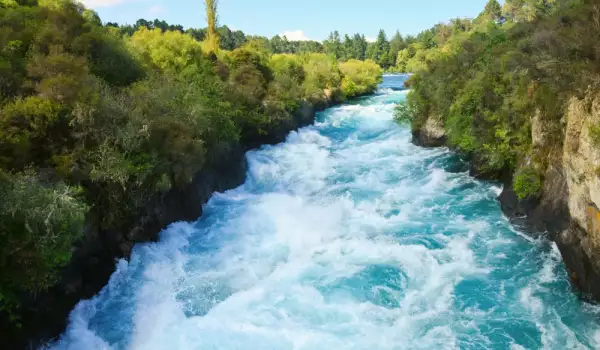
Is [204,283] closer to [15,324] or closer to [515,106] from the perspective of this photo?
[15,324]

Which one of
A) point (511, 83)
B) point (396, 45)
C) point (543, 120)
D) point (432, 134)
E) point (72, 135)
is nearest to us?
point (72, 135)

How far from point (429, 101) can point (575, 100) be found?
1549 centimetres

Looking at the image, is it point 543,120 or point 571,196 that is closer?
point 571,196

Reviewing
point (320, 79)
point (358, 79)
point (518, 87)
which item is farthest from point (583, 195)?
point (358, 79)

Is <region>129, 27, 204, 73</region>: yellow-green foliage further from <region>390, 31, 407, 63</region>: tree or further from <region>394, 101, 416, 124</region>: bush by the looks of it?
<region>390, 31, 407, 63</region>: tree

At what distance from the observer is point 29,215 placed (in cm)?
834

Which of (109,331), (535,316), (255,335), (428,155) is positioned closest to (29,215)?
(109,331)

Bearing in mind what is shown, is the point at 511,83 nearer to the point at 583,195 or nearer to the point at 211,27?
the point at 583,195

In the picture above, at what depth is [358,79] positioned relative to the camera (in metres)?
62.0

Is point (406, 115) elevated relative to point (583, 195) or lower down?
elevated

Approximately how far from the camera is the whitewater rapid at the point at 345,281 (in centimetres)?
1048

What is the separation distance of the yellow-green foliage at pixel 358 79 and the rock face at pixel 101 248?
3733 cm

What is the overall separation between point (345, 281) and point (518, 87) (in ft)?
32.5

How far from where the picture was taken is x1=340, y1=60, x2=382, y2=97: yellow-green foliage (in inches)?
2302
